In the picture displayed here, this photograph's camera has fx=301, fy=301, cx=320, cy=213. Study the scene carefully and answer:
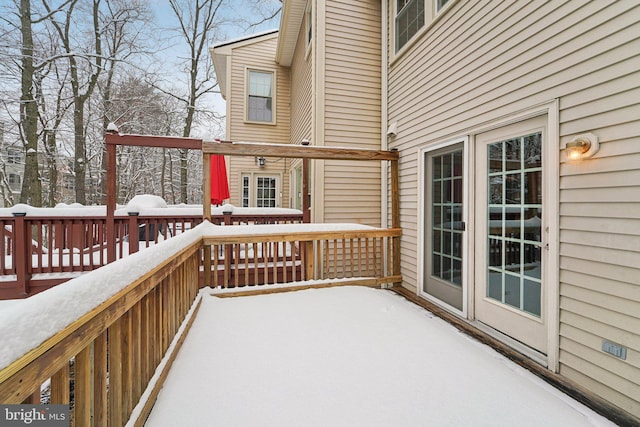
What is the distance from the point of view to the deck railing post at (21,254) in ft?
14.0

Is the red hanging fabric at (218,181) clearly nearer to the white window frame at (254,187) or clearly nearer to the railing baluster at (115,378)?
the white window frame at (254,187)

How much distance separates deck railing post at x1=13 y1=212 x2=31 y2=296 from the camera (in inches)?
169

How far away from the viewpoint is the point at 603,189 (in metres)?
1.99

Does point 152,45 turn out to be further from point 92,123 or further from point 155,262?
point 155,262

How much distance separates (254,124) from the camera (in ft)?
27.1

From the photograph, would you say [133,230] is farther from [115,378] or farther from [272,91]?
[272,91]

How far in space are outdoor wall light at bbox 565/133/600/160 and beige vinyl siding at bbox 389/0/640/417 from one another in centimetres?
4

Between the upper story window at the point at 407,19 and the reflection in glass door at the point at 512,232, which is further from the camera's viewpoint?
the upper story window at the point at 407,19

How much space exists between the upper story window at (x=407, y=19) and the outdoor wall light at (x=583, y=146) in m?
2.95

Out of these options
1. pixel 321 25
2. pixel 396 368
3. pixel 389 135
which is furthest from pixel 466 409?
pixel 321 25

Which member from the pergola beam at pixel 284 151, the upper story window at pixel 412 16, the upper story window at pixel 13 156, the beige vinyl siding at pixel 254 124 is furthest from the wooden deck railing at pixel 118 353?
the upper story window at pixel 13 156

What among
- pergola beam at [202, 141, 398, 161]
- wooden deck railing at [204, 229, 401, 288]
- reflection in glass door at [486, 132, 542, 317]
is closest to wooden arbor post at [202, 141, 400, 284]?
pergola beam at [202, 141, 398, 161]

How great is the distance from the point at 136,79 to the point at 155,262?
13365mm

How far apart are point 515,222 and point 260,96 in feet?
24.3
